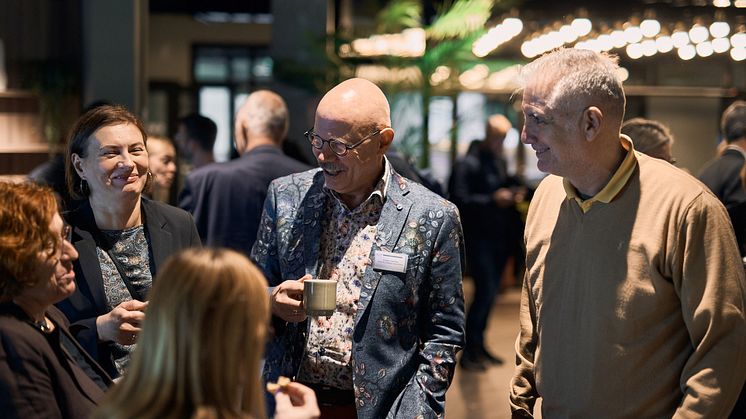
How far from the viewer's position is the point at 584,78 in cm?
237

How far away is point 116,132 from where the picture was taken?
10.0ft

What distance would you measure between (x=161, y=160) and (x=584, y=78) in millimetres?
3424

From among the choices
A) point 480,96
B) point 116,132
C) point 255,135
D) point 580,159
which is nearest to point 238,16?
point 480,96

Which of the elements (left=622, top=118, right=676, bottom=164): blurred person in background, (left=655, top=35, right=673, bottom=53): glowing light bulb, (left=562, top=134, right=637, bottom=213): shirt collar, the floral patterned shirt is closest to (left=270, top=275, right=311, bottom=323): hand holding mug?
the floral patterned shirt

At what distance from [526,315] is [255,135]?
2.57 metres

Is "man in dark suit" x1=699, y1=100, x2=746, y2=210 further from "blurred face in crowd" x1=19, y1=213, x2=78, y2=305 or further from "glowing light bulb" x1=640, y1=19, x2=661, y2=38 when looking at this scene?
"blurred face in crowd" x1=19, y1=213, x2=78, y2=305

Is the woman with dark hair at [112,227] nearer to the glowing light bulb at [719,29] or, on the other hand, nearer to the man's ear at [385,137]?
the man's ear at [385,137]

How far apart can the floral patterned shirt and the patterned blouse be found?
0.53 m

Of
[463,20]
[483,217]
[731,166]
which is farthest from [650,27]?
[731,166]

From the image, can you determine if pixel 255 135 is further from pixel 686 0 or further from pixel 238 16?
pixel 238 16

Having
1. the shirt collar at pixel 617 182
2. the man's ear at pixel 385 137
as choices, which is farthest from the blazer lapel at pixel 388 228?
the shirt collar at pixel 617 182

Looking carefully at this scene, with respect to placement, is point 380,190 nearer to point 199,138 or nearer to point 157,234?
point 157,234

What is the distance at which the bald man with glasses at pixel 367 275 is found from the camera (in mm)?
2727

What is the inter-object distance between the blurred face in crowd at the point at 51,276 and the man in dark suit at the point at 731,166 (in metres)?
4.38
